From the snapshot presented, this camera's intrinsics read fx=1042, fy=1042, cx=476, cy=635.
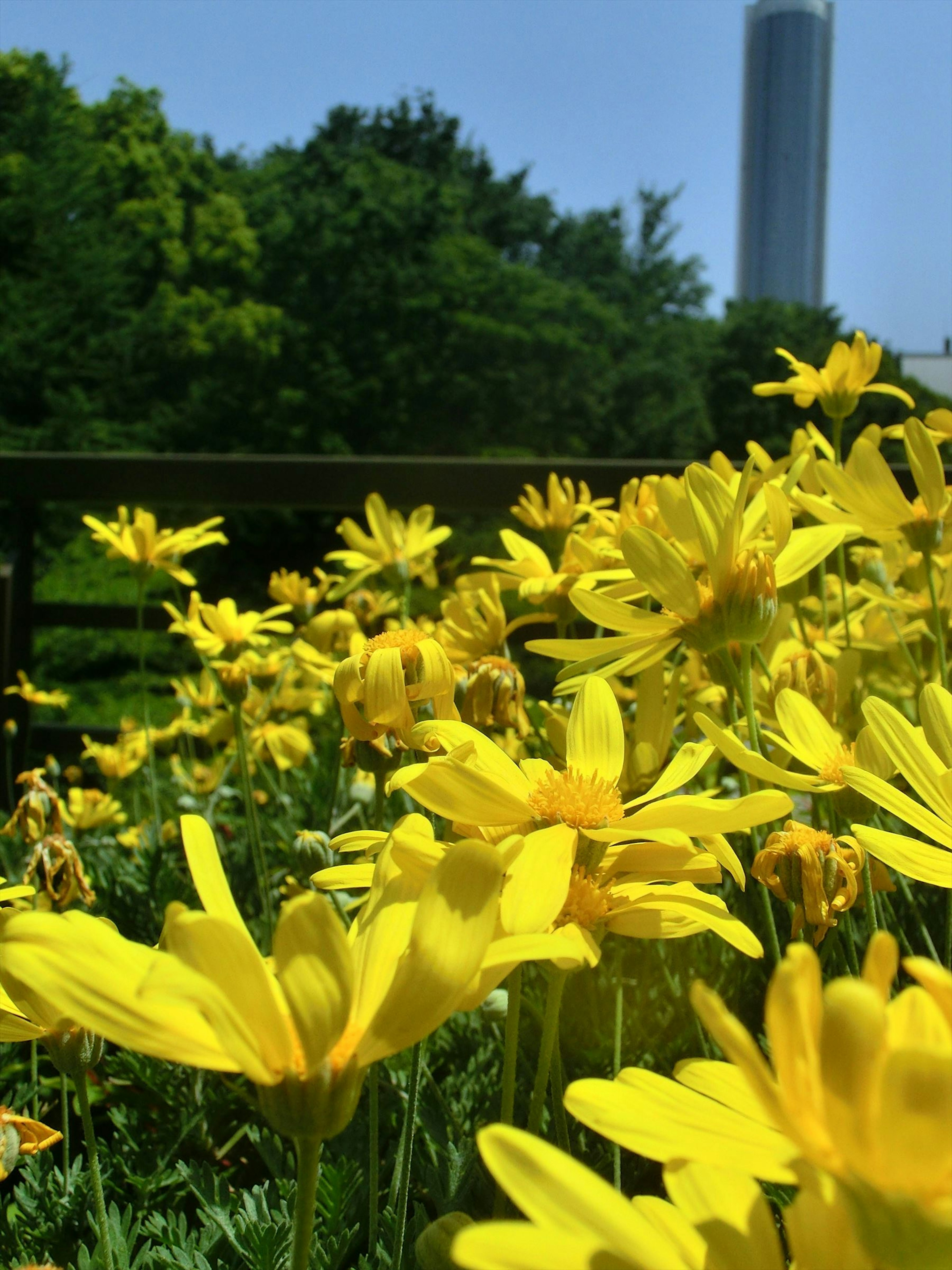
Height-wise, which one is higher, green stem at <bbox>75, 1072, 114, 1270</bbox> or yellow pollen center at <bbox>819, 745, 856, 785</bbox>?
yellow pollen center at <bbox>819, 745, 856, 785</bbox>

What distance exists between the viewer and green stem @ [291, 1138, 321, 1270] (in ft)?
0.90

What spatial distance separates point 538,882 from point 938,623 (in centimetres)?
58

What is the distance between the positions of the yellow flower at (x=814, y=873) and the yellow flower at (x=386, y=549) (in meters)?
0.97

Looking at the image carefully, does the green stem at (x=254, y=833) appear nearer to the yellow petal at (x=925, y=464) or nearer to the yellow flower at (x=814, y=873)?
the yellow flower at (x=814, y=873)

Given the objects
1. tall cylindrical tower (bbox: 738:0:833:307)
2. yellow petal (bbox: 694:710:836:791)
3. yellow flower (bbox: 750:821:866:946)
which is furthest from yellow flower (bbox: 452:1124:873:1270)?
tall cylindrical tower (bbox: 738:0:833:307)

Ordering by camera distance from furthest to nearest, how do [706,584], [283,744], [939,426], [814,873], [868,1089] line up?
[283,744] → [939,426] → [706,584] → [814,873] → [868,1089]

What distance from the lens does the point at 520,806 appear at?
440 mm

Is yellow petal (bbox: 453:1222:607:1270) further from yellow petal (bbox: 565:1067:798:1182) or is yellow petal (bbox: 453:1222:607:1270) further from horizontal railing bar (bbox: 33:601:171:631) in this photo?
horizontal railing bar (bbox: 33:601:171:631)

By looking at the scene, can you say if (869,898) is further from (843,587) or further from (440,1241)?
(843,587)

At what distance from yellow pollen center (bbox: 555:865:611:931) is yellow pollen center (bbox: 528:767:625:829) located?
0.02m

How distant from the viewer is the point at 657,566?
23.6 inches

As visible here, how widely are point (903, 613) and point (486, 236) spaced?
23114 mm

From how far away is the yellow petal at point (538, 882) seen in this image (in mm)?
333

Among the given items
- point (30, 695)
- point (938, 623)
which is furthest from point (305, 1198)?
point (30, 695)
